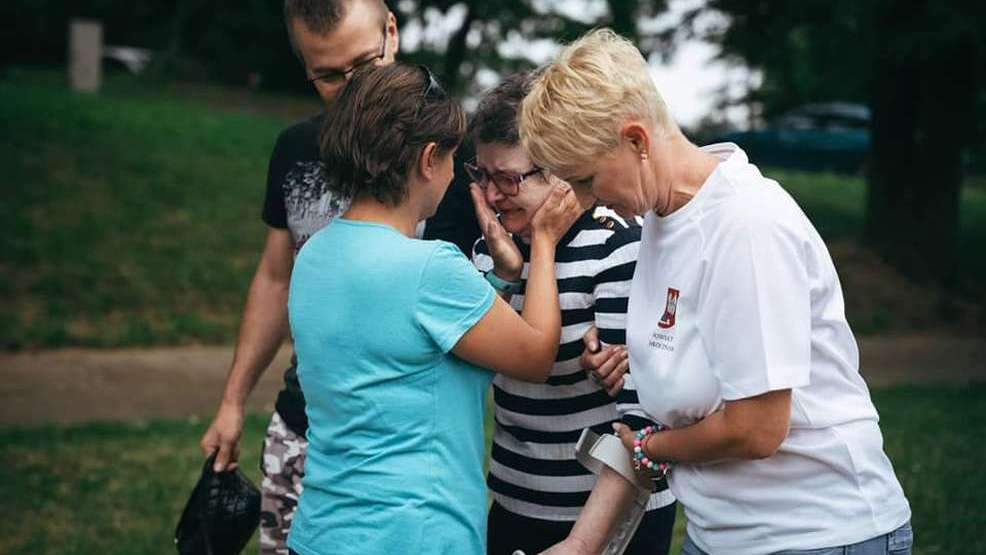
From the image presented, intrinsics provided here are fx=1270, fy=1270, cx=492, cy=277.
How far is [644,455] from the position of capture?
2566 mm

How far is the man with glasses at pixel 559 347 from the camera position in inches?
113

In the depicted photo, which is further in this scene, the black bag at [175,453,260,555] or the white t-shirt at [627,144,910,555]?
the black bag at [175,453,260,555]

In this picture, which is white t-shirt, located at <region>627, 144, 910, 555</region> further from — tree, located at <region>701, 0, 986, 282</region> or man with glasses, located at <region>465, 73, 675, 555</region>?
tree, located at <region>701, 0, 986, 282</region>

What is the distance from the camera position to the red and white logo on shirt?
2.36 m

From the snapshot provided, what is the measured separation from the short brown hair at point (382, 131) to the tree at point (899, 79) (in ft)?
29.8

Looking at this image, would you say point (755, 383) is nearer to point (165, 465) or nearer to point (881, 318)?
point (165, 465)

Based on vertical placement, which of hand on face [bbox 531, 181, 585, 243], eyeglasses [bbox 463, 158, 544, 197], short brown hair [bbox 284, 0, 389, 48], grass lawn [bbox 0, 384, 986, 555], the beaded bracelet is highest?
short brown hair [bbox 284, 0, 389, 48]

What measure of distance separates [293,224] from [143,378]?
595 centimetres

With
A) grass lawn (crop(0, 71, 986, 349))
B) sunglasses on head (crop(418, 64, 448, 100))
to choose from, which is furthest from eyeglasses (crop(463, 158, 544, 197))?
grass lawn (crop(0, 71, 986, 349))

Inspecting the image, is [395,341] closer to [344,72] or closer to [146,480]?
[344,72]

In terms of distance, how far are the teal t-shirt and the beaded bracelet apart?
1.14 feet

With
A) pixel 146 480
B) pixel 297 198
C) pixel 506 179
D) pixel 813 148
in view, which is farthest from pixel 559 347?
pixel 813 148

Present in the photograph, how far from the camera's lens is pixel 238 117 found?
58.4 feet

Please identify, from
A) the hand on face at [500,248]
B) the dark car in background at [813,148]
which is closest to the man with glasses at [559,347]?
the hand on face at [500,248]
